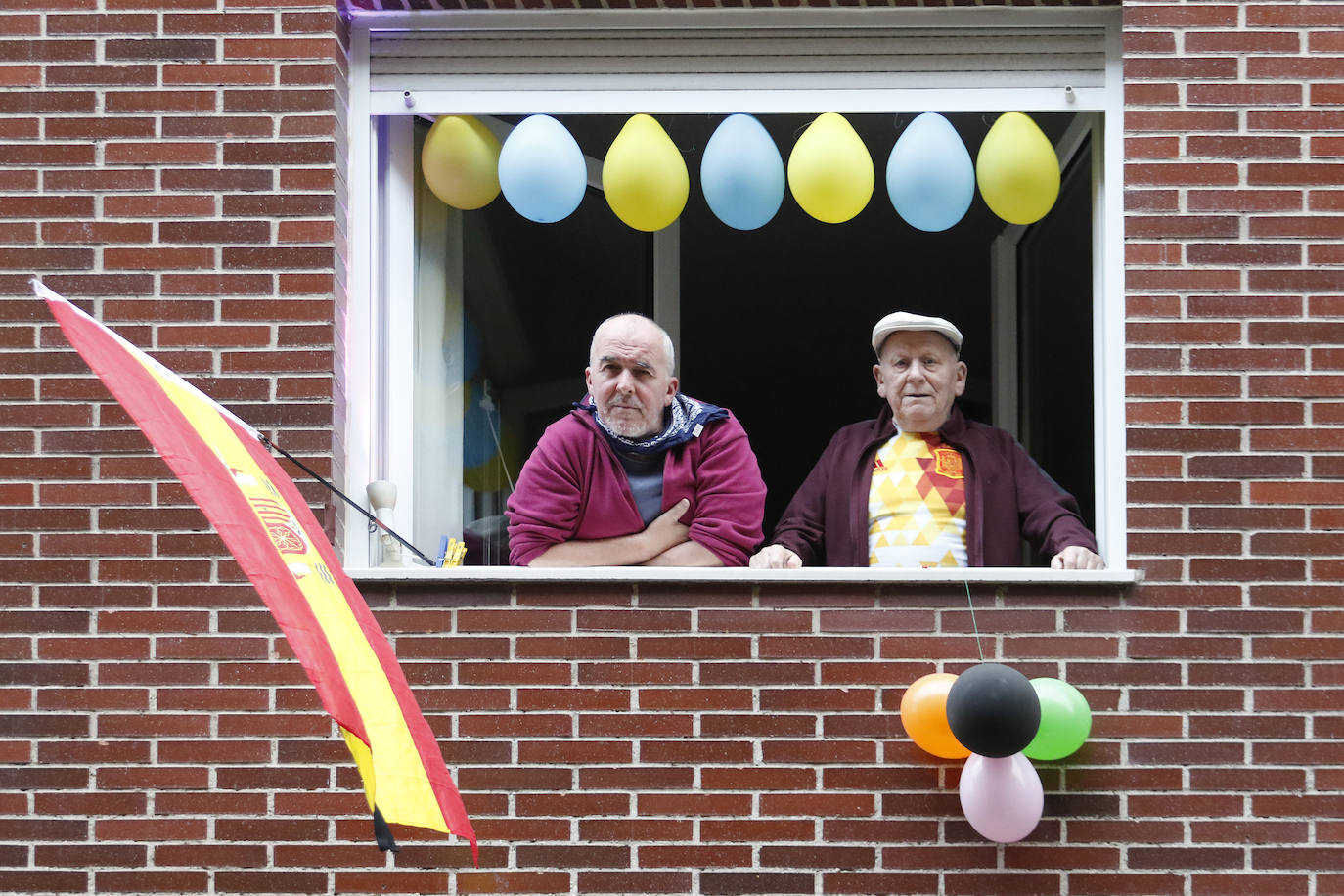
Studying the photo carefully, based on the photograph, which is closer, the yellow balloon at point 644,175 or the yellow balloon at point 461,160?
Answer: the yellow balloon at point 644,175

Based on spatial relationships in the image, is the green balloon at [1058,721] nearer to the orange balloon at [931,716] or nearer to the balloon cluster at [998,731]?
the balloon cluster at [998,731]

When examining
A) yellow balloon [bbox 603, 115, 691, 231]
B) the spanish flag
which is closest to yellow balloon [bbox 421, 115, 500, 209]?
yellow balloon [bbox 603, 115, 691, 231]

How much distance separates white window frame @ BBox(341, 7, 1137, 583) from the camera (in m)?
4.75

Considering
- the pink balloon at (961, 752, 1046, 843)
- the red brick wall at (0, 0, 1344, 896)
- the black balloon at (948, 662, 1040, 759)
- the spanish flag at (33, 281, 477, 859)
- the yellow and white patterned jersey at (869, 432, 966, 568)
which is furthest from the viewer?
the yellow and white patterned jersey at (869, 432, 966, 568)

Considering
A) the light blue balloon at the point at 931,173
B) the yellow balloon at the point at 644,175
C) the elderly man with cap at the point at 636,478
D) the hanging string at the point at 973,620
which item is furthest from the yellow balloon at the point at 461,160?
the hanging string at the point at 973,620

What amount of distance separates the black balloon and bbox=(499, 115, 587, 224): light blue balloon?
6.34 ft

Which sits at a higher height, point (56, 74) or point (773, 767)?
point (56, 74)

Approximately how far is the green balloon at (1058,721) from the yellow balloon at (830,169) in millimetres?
1549

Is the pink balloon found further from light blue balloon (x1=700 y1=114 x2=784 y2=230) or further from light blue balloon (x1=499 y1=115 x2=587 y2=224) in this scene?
light blue balloon (x1=499 y1=115 x2=587 y2=224)

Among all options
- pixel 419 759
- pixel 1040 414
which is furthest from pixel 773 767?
pixel 1040 414

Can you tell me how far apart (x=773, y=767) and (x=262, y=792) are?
1.45m

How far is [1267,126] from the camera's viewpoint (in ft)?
15.2

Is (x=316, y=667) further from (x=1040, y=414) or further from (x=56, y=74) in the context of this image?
(x=1040, y=414)

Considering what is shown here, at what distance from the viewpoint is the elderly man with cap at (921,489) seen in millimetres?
4691
